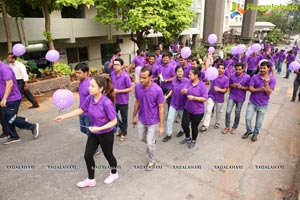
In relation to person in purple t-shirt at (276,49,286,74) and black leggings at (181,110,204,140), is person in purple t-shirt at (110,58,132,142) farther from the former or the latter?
person in purple t-shirt at (276,49,286,74)

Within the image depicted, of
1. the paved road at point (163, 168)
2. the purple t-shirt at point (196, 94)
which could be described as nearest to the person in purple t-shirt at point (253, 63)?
the paved road at point (163, 168)

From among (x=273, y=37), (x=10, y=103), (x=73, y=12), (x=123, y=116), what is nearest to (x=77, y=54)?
(x=73, y=12)

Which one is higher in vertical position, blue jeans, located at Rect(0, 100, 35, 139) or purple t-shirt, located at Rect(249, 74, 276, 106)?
purple t-shirt, located at Rect(249, 74, 276, 106)

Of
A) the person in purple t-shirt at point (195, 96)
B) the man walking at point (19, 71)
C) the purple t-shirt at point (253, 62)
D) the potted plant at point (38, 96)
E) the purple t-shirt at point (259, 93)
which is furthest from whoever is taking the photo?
the purple t-shirt at point (253, 62)

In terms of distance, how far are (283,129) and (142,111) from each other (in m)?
3.89

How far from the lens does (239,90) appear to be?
458 centimetres

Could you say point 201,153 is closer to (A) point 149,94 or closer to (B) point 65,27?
(A) point 149,94

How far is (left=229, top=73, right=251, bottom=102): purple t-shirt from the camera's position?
4.48 metres

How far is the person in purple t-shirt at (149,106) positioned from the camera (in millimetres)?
3152

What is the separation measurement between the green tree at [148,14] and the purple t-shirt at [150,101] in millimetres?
6830

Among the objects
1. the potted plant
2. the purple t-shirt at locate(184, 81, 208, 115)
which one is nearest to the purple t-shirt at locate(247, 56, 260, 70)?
the purple t-shirt at locate(184, 81, 208, 115)

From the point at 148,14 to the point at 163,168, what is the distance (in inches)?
297

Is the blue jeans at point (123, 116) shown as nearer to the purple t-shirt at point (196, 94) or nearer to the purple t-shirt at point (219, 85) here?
the purple t-shirt at point (196, 94)

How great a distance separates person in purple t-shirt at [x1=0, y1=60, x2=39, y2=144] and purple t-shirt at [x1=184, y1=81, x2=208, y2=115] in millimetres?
3107
